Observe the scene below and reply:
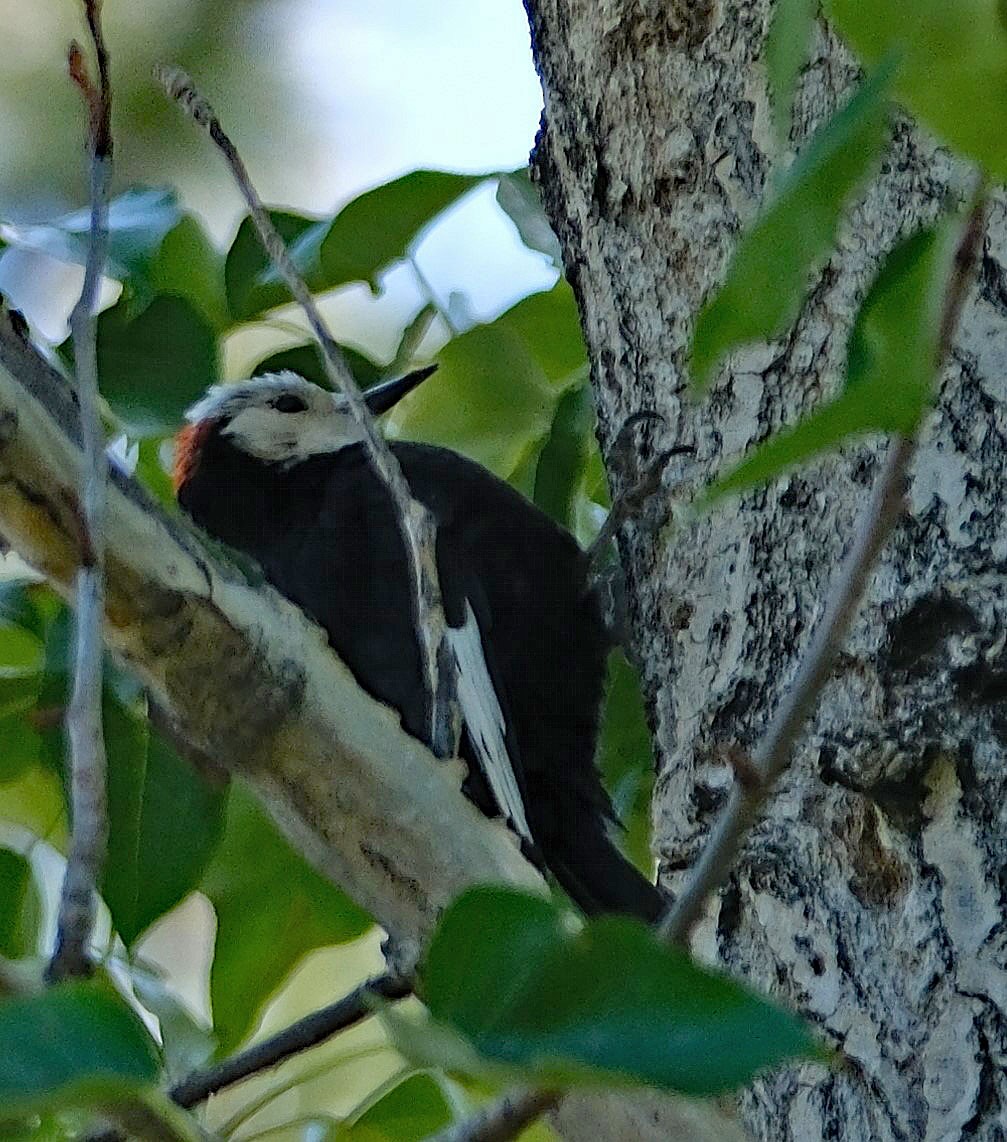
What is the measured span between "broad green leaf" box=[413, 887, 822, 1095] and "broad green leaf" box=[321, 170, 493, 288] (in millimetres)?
1000

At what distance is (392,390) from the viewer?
5.85 ft

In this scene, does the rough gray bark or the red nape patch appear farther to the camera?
the red nape patch

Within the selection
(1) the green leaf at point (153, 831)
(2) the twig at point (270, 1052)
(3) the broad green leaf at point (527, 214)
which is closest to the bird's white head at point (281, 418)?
(3) the broad green leaf at point (527, 214)

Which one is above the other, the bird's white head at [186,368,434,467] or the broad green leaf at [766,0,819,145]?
the bird's white head at [186,368,434,467]

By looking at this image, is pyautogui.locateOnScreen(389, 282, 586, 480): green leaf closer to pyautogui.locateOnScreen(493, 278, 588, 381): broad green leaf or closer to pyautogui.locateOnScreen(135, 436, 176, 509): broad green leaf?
pyautogui.locateOnScreen(493, 278, 588, 381): broad green leaf

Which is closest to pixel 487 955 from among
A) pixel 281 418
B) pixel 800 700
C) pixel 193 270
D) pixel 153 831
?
pixel 800 700

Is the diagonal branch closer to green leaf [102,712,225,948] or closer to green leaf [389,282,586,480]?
green leaf [102,712,225,948]

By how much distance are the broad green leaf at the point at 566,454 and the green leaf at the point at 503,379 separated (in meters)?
0.02

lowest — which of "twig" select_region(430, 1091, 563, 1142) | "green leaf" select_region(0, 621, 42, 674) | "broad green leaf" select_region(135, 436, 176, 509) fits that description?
"twig" select_region(430, 1091, 563, 1142)

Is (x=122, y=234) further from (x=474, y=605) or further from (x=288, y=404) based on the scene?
(x=288, y=404)

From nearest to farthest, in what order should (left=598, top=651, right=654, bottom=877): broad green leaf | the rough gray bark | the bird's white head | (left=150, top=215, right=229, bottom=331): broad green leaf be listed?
1. the rough gray bark
2. (left=150, top=215, right=229, bottom=331): broad green leaf
3. (left=598, top=651, right=654, bottom=877): broad green leaf
4. the bird's white head

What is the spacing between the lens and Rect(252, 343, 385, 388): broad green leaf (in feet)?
5.01

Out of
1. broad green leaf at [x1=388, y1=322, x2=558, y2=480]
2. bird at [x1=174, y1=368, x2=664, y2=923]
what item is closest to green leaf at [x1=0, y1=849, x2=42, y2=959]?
bird at [x1=174, y1=368, x2=664, y2=923]

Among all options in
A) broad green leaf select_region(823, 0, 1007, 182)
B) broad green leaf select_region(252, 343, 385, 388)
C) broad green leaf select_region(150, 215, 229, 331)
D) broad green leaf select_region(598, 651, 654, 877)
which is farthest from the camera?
broad green leaf select_region(598, 651, 654, 877)
